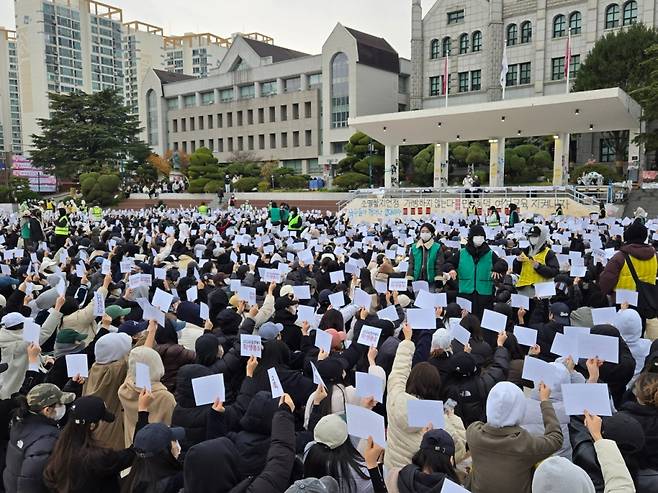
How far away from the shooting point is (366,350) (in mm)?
4773

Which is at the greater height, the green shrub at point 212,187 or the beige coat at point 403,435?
the green shrub at point 212,187

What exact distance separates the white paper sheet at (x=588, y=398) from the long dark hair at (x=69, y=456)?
2.37 metres

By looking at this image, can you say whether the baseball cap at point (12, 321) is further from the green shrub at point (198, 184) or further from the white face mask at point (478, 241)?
the green shrub at point (198, 184)

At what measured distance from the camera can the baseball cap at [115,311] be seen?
5.58 meters

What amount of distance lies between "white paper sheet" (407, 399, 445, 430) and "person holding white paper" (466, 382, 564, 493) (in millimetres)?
287

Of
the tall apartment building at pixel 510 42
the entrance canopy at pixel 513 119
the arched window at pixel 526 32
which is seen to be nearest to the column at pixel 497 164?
the entrance canopy at pixel 513 119

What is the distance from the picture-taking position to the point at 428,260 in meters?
7.62

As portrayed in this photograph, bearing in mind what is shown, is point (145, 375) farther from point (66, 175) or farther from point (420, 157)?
point (66, 175)

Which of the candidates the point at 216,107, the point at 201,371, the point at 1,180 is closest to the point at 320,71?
the point at 216,107

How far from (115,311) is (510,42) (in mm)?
44594

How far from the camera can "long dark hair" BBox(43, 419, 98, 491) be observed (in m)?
2.78

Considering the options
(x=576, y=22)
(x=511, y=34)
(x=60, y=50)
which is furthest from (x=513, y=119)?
(x=60, y=50)

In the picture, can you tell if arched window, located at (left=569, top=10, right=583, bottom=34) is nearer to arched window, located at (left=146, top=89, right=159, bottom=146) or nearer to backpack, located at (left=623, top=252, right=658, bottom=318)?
backpack, located at (left=623, top=252, right=658, bottom=318)

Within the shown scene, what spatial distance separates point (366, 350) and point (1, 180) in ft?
217
